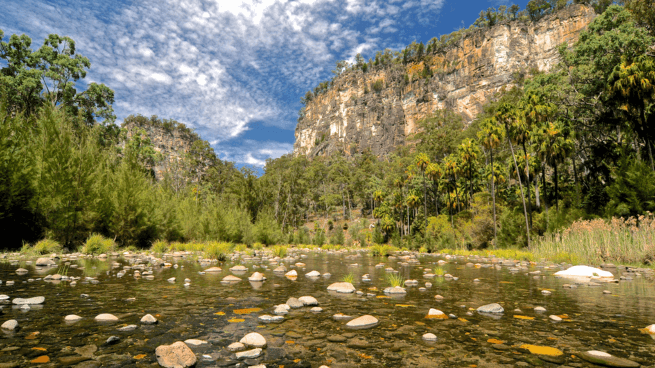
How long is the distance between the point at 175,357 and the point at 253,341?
2.83 feet

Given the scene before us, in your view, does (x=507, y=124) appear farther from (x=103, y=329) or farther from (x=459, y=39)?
(x=459, y=39)

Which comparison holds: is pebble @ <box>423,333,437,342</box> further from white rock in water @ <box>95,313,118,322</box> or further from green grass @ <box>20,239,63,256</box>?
green grass @ <box>20,239,63,256</box>

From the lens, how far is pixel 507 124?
30094 millimetres

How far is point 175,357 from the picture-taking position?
276 cm

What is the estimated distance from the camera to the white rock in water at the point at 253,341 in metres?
3.38

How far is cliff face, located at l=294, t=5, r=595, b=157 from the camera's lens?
313 feet

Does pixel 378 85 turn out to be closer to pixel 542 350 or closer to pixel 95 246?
pixel 95 246

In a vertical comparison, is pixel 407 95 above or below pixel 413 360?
above

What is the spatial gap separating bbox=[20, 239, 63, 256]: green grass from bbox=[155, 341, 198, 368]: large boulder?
15349mm

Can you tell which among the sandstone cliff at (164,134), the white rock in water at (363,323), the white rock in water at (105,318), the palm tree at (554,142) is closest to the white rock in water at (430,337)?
the white rock in water at (363,323)

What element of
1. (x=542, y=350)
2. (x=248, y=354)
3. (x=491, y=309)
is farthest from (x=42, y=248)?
(x=542, y=350)

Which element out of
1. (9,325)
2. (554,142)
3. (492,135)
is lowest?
(9,325)

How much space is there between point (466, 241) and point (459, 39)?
105936mm

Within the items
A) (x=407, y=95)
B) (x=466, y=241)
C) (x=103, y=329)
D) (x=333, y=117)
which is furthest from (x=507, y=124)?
(x=333, y=117)
